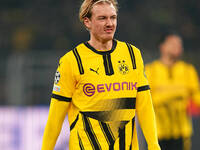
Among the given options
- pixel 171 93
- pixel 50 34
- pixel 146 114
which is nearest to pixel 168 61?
pixel 171 93

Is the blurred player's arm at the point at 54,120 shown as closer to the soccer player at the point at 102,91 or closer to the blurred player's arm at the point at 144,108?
the soccer player at the point at 102,91

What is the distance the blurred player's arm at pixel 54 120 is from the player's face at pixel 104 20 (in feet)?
1.89

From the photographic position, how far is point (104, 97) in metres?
4.14

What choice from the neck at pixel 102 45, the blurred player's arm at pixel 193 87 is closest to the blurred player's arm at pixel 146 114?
the neck at pixel 102 45

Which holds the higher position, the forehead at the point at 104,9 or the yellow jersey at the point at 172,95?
the forehead at the point at 104,9

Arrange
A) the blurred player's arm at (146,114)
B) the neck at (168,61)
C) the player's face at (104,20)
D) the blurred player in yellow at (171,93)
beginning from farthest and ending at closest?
1. the neck at (168,61)
2. the blurred player in yellow at (171,93)
3. the blurred player's arm at (146,114)
4. the player's face at (104,20)

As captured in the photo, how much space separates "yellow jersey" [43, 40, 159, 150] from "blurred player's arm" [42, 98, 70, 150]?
11 mm

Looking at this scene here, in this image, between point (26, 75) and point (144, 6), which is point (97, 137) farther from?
point (144, 6)

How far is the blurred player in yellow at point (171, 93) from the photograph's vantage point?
7996mm

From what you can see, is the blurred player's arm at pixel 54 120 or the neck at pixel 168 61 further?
the neck at pixel 168 61

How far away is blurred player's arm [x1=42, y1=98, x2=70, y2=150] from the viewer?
4246mm

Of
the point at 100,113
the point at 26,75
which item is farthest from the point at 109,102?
the point at 26,75

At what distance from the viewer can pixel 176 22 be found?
55.9 ft

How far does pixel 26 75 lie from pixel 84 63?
832cm
